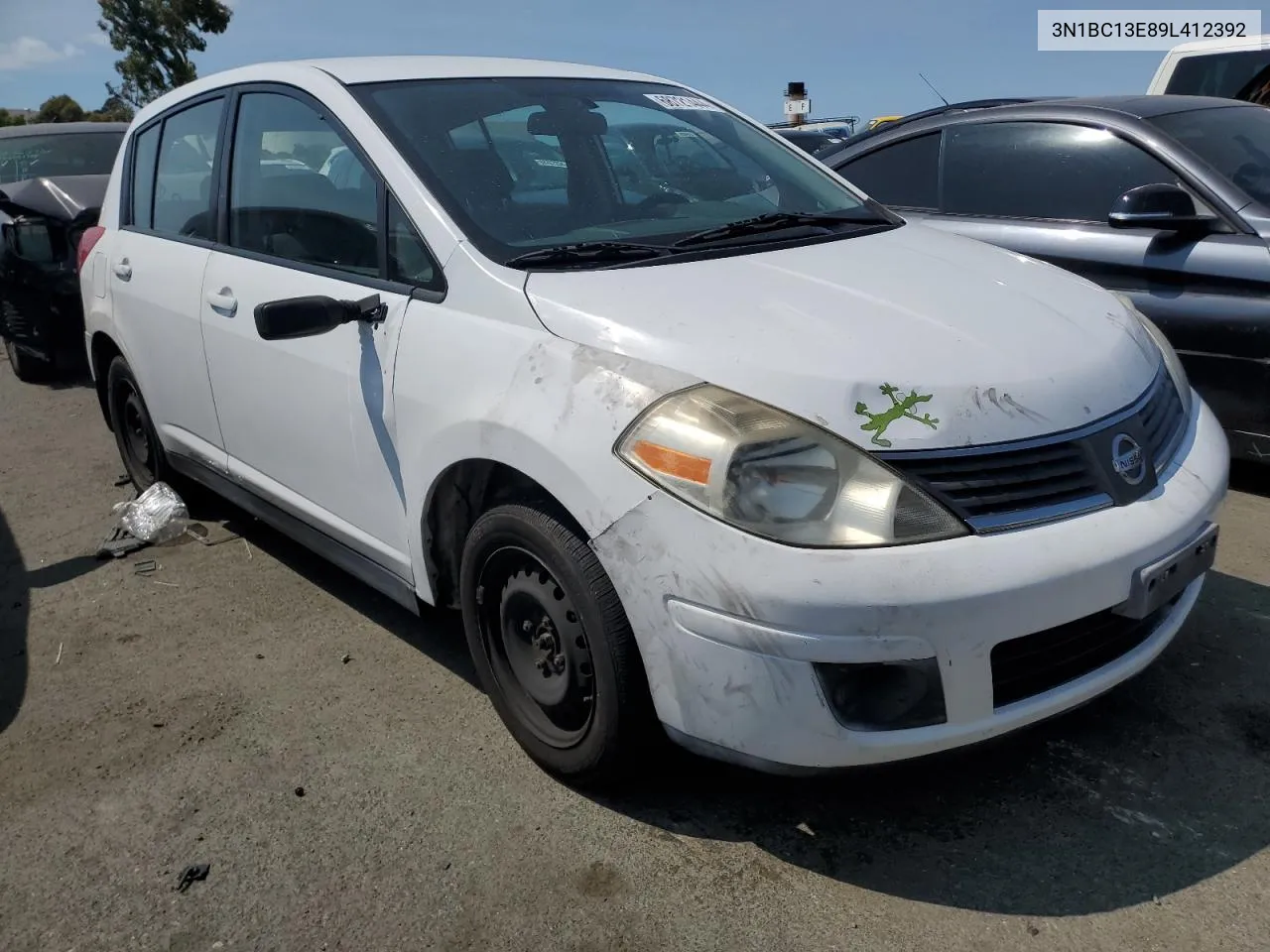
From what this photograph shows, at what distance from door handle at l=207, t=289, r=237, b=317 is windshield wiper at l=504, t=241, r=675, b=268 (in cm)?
128

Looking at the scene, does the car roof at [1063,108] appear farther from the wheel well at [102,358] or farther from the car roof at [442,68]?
the wheel well at [102,358]

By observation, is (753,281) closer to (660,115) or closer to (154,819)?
(660,115)

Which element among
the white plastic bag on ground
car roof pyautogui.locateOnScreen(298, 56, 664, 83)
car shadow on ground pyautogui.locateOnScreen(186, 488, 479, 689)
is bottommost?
car shadow on ground pyautogui.locateOnScreen(186, 488, 479, 689)

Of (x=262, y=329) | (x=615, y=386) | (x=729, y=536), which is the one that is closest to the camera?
(x=729, y=536)

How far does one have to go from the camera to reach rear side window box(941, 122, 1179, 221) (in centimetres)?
439

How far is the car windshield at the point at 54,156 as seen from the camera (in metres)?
7.86

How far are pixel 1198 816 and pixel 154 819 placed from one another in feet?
7.88

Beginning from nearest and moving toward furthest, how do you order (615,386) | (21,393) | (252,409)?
(615,386) → (252,409) → (21,393)

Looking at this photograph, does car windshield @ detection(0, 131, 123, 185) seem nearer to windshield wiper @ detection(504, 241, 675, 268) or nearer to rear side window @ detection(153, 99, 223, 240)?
rear side window @ detection(153, 99, 223, 240)

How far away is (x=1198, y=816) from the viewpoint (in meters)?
2.35

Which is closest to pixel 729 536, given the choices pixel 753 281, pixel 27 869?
pixel 753 281

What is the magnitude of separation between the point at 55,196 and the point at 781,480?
6.59 metres

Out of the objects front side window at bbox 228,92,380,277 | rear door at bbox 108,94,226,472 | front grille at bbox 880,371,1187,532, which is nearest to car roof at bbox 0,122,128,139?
rear door at bbox 108,94,226,472

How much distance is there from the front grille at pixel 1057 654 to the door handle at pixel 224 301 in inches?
99.5
